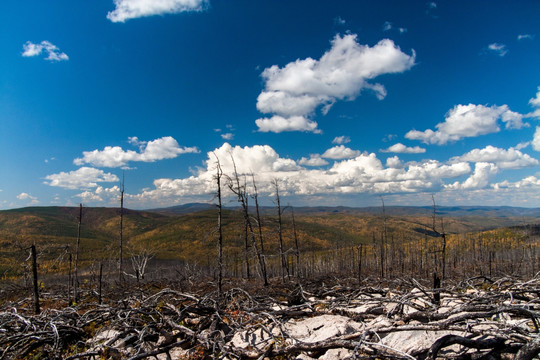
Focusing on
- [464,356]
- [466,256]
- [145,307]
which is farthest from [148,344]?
[466,256]

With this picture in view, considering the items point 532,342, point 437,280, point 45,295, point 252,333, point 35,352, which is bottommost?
point 45,295

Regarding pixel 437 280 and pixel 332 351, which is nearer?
pixel 332 351

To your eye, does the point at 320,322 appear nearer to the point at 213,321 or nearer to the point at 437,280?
the point at 213,321

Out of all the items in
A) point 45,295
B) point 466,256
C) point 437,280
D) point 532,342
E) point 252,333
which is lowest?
point 466,256

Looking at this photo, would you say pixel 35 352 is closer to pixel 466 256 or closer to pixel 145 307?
pixel 145 307

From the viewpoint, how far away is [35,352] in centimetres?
615

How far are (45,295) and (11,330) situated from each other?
64.0ft

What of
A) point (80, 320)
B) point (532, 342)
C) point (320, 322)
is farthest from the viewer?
point (80, 320)

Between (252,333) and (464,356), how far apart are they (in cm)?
393

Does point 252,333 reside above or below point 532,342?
below

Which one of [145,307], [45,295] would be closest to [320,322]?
[145,307]

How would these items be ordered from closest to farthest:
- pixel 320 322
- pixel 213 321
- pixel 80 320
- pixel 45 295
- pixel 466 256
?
pixel 320 322
pixel 213 321
pixel 80 320
pixel 45 295
pixel 466 256

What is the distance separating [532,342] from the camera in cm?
301

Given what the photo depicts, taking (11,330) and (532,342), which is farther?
(11,330)
